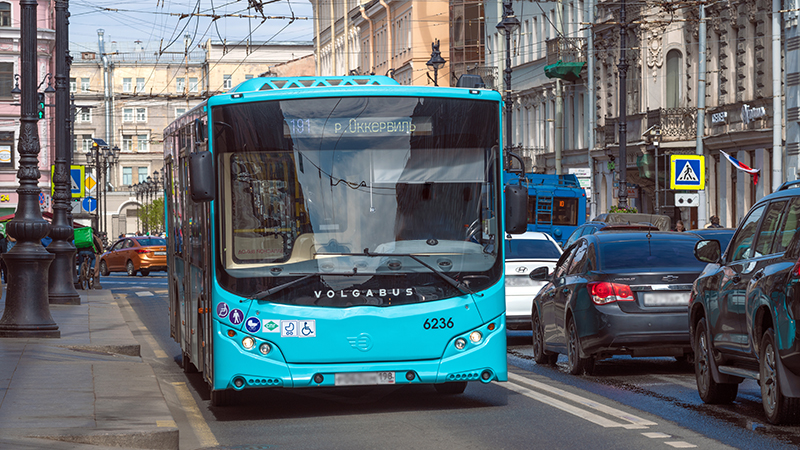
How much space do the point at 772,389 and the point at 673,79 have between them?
131 feet

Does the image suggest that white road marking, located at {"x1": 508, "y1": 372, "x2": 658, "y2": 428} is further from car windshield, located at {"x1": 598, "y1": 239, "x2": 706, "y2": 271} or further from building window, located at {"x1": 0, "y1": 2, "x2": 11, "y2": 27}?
building window, located at {"x1": 0, "y1": 2, "x2": 11, "y2": 27}

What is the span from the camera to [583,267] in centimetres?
1455

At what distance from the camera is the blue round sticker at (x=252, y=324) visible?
1099 cm

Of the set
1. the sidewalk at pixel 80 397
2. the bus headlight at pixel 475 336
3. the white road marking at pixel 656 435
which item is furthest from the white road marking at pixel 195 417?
the white road marking at pixel 656 435

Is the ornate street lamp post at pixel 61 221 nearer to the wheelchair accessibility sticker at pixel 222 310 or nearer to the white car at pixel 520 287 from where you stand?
the white car at pixel 520 287

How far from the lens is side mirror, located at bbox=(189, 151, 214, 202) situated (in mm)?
10727

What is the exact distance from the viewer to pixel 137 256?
167 ft

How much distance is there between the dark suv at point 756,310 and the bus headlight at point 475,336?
1.82m

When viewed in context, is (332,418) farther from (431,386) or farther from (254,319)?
(431,386)

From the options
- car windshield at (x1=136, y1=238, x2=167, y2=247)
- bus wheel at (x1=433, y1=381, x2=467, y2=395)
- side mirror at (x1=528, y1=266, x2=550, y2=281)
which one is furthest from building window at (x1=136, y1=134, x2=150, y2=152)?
bus wheel at (x1=433, y1=381, x2=467, y2=395)

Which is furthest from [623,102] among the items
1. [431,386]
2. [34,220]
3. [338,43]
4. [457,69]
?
[338,43]

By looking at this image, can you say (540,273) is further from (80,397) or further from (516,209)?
(80,397)

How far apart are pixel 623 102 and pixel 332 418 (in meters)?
27.3

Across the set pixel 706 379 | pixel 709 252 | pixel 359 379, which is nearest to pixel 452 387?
pixel 359 379
